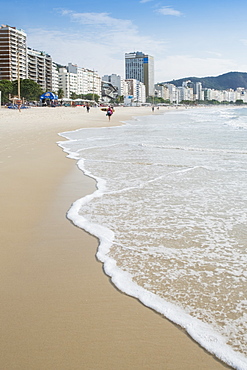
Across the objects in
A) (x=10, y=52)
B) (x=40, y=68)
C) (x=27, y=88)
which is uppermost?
(x=10, y=52)

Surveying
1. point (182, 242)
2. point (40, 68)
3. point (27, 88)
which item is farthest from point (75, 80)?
point (182, 242)

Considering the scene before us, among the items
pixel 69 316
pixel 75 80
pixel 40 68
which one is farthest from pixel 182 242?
pixel 75 80

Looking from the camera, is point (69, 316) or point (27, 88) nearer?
point (69, 316)

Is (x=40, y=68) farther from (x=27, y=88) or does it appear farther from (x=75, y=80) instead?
(x=27, y=88)

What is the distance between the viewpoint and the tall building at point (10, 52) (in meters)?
123

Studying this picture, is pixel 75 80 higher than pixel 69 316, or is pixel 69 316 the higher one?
pixel 75 80

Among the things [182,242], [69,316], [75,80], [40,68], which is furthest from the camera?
[75,80]

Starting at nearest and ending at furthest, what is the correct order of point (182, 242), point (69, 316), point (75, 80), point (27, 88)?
1. point (69, 316)
2. point (182, 242)
3. point (27, 88)
4. point (75, 80)

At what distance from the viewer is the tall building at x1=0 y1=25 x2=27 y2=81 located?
122812mm

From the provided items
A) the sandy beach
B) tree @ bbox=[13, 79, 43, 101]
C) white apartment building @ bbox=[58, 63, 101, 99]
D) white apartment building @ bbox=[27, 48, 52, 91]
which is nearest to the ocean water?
the sandy beach

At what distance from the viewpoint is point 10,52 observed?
123250mm

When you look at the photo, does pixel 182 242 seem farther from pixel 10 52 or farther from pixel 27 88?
pixel 10 52

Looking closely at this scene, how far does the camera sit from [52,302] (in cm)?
239

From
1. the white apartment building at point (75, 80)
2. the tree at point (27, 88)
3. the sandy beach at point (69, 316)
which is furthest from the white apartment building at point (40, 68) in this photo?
the sandy beach at point (69, 316)
